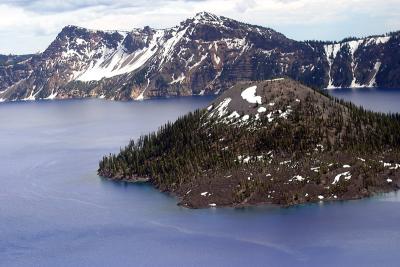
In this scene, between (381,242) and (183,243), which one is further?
(183,243)

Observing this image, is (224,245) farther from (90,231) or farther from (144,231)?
(90,231)

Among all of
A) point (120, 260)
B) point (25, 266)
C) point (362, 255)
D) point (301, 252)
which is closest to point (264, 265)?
point (301, 252)

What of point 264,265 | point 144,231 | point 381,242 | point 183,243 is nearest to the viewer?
point 264,265

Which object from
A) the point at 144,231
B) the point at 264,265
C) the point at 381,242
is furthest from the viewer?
the point at 144,231

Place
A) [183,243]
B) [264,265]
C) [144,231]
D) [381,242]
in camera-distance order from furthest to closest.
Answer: [144,231] < [183,243] < [381,242] < [264,265]

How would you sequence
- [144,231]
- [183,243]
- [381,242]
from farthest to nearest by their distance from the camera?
1. [144,231]
2. [183,243]
3. [381,242]

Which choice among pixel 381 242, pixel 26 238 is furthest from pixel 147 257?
pixel 381 242

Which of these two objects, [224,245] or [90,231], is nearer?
[224,245]

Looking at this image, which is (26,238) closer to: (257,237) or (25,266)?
(25,266)
